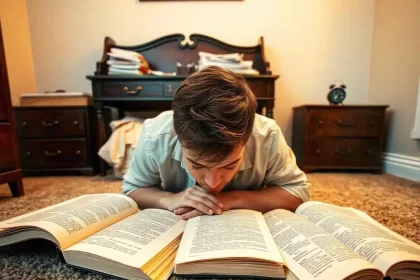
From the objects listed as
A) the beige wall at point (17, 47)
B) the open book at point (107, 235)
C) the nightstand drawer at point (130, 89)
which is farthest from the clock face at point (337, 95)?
the beige wall at point (17, 47)

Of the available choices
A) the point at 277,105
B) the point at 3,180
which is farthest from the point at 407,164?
the point at 3,180

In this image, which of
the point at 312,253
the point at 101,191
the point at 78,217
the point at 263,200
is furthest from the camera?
the point at 101,191

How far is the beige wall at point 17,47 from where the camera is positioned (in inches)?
58.5

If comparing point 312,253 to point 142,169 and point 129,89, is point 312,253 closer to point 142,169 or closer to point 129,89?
point 142,169

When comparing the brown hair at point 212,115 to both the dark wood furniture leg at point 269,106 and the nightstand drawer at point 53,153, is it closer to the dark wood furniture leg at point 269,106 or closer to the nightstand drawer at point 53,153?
the dark wood furniture leg at point 269,106

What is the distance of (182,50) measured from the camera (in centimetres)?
167

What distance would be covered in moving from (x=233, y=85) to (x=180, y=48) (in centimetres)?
134

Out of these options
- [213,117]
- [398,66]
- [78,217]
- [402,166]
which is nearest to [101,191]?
[78,217]

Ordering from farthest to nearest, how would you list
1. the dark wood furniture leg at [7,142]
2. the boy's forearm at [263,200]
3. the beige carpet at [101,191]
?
the dark wood furniture leg at [7,142] < the boy's forearm at [263,200] < the beige carpet at [101,191]

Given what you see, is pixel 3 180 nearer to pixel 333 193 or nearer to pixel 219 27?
pixel 333 193

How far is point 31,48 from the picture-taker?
1644 mm

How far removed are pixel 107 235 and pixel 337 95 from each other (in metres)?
1.47

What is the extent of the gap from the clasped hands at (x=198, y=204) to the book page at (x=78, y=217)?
125 mm

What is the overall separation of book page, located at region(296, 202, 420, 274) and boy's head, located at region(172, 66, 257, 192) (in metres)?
0.22
